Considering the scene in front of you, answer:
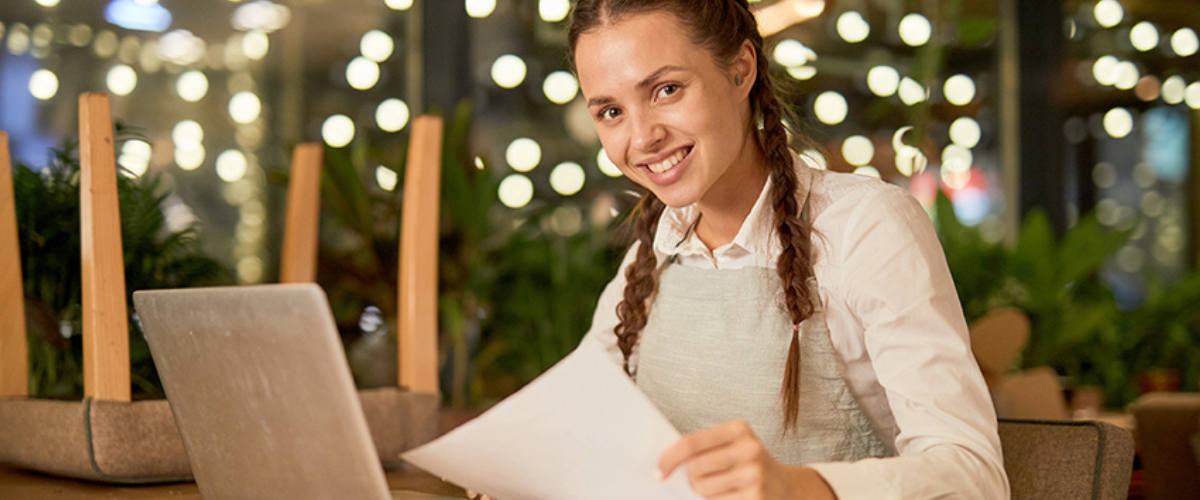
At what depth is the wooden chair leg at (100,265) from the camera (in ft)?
4.36

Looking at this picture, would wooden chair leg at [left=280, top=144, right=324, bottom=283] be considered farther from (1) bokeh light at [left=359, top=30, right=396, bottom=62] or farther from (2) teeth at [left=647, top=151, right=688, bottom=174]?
(1) bokeh light at [left=359, top=30, right=396, bottom=62]

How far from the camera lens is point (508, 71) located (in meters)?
4.35

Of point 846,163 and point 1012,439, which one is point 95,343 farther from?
point 846,163

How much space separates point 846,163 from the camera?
4992mm

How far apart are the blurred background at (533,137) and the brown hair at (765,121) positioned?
1.05 m

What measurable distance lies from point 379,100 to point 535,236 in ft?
2.82

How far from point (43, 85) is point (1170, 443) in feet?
10.9

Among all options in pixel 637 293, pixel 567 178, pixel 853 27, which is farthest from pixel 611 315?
pixel 853 27

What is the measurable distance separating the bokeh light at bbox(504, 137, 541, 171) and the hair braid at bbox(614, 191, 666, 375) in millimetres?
2960

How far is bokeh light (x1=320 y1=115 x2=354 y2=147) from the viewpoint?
3963 millimetres

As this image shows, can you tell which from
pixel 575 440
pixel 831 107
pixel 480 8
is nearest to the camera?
pixel 575 440

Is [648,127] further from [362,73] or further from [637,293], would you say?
[362,73]

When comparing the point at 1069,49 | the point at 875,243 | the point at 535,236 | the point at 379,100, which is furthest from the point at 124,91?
the point at 1069,49

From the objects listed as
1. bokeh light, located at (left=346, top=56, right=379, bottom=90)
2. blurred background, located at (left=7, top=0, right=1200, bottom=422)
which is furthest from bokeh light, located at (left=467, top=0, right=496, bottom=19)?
bokeh light, located at (left=346, top=56, right=379, bottom=90)
